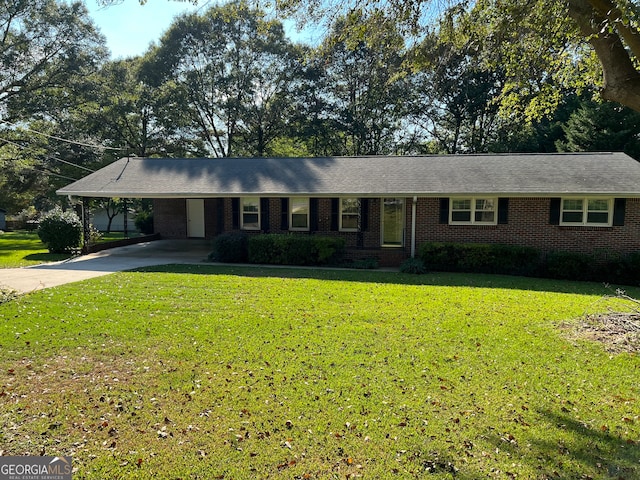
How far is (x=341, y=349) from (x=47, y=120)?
101 feet

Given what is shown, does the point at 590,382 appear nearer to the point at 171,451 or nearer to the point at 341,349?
the point at 341,349

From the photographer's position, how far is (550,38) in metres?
7.80

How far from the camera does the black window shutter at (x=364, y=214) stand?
47.9 ft

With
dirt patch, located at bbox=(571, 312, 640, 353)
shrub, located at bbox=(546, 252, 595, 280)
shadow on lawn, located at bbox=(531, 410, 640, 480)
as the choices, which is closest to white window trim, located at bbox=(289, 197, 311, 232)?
shrub, located at bbox=(546, 252, 595, 280)

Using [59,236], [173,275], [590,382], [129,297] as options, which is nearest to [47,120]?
[59,236]

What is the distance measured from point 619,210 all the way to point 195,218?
1753cm

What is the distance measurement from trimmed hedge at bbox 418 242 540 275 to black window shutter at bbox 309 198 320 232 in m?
4.21

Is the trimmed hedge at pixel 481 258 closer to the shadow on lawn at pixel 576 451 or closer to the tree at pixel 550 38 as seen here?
the tree at pixel 550 38

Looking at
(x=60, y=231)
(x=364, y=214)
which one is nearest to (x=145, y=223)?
(x=60, y=231)

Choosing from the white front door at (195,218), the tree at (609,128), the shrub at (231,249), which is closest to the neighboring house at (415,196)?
the shrub at (231,249)

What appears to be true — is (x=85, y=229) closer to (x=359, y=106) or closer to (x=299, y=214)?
(x=299, y=214)

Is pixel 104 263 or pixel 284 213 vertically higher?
pixel 284 213

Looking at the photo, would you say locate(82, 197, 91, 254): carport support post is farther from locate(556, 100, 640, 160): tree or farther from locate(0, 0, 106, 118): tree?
locate(556, 100, 640, 160): tree

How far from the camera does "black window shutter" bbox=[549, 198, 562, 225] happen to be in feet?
42.4
